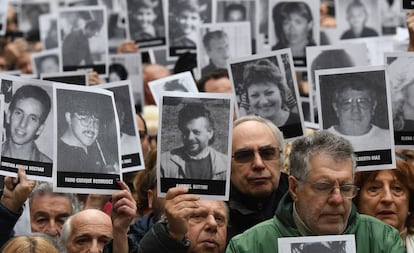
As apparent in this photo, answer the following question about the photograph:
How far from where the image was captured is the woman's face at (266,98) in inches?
357

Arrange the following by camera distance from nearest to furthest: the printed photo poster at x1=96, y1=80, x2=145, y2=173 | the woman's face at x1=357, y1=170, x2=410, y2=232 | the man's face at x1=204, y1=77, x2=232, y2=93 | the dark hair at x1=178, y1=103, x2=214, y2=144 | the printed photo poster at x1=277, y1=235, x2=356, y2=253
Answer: the printed photo poster at x1=277, y1=235, x2=356, y2=253 < the dark hair at x1=178, y1=103, x2=214, y2=144 < the woman's face at x1=357, y1=170, x2=410, y2=232 < the printed photo poster at x1=96, y1=80, x2=145, y2=173 < the man's face at x1=204, y1=77, x2=232, y2=93

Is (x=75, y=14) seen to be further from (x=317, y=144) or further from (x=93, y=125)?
(x=317, y=144)

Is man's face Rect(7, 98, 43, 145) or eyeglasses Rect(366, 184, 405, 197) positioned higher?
man's face Rect(7, 98, 43, 145)

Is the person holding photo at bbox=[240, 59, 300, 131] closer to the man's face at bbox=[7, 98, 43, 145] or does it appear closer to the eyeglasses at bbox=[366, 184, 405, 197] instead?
the eyeglasses at bbox=[366, 184, 405, 197]

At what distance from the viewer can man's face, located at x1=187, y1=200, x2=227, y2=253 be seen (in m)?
7.94

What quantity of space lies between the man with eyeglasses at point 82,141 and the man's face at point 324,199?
1.14 meters

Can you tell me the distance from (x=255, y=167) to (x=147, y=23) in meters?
4.61

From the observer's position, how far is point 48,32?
14.0 m

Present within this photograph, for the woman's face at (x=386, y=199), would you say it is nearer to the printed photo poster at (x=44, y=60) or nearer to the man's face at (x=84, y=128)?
the man's face at (x=84, y=128)

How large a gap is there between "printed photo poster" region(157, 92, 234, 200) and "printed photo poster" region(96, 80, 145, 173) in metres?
0.75

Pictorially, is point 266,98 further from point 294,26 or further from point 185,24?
point 185,24

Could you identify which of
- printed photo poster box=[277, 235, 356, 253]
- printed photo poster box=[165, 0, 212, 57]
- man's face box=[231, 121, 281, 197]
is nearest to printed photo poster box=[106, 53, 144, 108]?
printed photo poster box=[165, 0, 212, 57]

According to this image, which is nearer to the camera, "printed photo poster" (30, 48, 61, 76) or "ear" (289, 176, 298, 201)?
"ear" (289, 176, 298, 201)

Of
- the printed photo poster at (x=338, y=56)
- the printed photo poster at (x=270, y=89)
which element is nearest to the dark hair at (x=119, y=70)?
the printed photo poster at (x=338, y=56)
